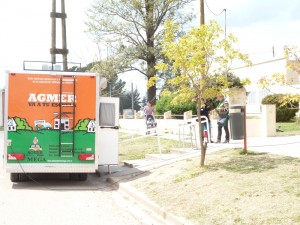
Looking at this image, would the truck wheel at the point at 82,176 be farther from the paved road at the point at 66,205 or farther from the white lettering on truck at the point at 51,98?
the white lettering on truck at the point at 51,98

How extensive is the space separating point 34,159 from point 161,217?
4.62 metres

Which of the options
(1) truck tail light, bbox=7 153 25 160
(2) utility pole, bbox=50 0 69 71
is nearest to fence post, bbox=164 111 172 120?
(2) utility pole, bbox=50 0 69 71

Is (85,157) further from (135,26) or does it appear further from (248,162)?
(135,26)

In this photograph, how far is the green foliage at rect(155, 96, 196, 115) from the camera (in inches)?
1289

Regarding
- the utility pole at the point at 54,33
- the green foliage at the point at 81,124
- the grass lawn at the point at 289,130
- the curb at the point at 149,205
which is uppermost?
the utility pole at the point at 54,33

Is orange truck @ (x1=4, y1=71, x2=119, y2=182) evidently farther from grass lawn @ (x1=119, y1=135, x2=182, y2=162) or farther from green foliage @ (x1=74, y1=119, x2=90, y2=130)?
grass lawn @ (x1=119, y1=135, x2=182, y2=162)

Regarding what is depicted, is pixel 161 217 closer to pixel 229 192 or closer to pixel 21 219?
pixel 229 192

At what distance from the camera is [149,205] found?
9547mm

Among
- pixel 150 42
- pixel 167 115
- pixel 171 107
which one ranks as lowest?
pixel 167 115

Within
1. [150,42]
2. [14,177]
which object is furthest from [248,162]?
[150,42]

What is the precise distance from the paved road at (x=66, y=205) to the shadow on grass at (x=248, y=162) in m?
2.33

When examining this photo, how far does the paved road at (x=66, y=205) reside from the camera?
8.52 meters

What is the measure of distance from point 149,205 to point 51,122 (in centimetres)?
392

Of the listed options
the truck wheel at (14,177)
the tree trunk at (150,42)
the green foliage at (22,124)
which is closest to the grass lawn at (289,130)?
the truck wheel at (14,177)
